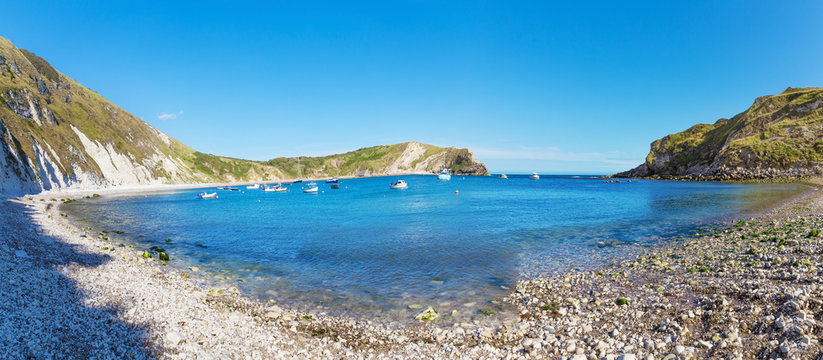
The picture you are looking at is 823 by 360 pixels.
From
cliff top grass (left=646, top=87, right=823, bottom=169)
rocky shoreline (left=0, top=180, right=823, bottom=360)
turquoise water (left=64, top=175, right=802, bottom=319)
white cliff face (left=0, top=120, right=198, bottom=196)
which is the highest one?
cliff top grass (left=646, top=87, right=823, bottom=169)

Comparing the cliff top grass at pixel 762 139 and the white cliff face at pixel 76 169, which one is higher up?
the cliff top grass at pixel 762 139

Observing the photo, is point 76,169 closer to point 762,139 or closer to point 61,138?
point 61,138

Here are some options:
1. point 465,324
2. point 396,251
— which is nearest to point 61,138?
point 396,251

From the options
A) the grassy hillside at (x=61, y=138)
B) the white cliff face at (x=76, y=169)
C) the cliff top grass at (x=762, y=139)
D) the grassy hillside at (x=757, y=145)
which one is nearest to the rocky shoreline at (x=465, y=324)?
the white cliff face at (x=76, y=169)

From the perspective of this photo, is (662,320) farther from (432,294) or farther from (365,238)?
(365,238)

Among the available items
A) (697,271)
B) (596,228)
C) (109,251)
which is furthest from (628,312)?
(109,251)

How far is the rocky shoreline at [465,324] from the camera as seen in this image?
8602mm

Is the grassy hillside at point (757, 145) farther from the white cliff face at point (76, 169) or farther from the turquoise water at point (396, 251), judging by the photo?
the white cliff face at point (76, 169)

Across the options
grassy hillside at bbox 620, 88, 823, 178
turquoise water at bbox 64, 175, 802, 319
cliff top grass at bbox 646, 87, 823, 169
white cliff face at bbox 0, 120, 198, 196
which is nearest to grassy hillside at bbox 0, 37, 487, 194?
white cliff face at bbox 0, 120, 198, 196

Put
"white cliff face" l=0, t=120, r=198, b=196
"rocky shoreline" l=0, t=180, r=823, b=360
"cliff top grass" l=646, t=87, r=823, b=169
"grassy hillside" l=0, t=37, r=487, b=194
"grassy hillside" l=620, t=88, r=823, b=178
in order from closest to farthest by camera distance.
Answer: "rocky shoreline" l=0, t=180, r=823, b=360 < "white cliff face" l=0, t=120, r=198, b=196 < "grassy hillside" l=0, t=37, r=487, b=194 < "grassy hillside" l=620, t=88, r=823, b=178 < "cliff top grass" l=646, t=87, r=823, b=169

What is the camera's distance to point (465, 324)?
12477 millimetres

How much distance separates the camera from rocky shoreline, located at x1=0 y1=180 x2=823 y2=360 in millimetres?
8602

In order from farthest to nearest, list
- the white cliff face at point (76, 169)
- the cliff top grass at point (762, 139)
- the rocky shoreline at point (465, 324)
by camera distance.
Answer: the cliff top grass at point (762, 139)
the white cliff face at point (76, 169)
the rocky shoreline at point (465, 324)

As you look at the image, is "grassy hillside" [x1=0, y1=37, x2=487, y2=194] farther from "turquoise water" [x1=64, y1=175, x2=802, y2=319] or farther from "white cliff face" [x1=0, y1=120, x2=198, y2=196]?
"turquoise water" [x1=64, y1=175, x2=802, y2=319]
